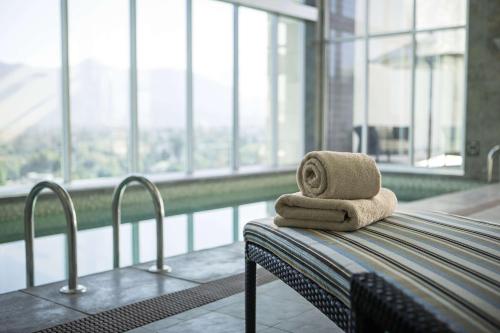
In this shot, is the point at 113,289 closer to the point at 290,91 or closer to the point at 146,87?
the point at 146,87

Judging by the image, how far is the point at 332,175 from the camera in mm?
1932

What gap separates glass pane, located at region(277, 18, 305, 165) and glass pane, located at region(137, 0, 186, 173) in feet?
7.29

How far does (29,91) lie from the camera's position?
6.91 meters

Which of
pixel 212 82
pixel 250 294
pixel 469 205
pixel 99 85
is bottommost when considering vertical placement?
pixel 469 205

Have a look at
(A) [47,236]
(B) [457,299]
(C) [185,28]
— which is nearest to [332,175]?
(B) [457,299]

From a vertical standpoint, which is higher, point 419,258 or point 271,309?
point 419,258

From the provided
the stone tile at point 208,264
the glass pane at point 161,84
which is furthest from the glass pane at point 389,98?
the stone tile at point 208,264

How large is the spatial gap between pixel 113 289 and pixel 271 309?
0.82 meters

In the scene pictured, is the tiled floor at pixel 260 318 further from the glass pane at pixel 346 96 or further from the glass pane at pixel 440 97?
the glass pane at pixel 346 96

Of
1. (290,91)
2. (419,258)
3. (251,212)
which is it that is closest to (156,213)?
(419,258)

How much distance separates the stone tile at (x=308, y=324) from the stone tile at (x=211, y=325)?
10 cm

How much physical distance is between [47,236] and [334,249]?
401cm

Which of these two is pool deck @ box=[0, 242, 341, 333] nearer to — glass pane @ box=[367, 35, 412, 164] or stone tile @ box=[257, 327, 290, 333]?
stone tile @ box=[257, 327, 290, 333]

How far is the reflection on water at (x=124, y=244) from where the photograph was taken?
3.75m
